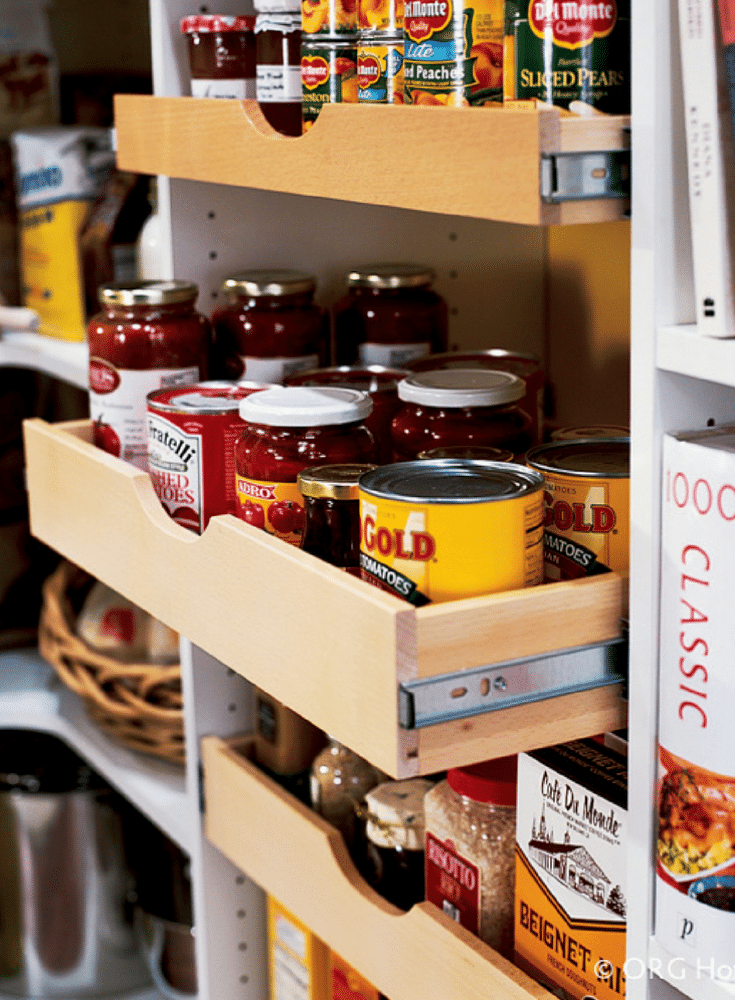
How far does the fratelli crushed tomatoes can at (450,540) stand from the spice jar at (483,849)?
0.78ft

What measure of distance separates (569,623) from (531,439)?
0.30m

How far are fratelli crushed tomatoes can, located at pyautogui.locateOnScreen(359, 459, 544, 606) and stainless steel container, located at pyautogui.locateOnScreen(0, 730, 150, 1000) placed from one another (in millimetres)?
1321

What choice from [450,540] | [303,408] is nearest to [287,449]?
[303,408]

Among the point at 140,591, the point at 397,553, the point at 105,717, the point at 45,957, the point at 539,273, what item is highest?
the point at 539,273

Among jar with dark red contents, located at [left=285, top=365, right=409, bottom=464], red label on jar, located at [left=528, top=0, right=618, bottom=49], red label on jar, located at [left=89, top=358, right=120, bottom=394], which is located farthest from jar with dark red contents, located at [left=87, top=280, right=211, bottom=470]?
red label on jar, located at [left=528, top=0, right=618, bottom=49]

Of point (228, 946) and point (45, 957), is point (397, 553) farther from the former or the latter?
point (45, 957)

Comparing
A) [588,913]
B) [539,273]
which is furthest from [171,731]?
[588,913]

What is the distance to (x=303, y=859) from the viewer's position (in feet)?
4.14

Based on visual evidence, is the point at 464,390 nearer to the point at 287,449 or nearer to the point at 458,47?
the point at 287,449

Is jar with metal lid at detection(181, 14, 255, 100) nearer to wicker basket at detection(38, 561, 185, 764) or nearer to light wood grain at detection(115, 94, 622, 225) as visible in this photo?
light wood grain at detection(115, 94, 622, 225)

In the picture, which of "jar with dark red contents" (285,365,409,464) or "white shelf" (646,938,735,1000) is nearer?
"white shelf" (646,938,735,1000)

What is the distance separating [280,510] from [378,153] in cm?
28

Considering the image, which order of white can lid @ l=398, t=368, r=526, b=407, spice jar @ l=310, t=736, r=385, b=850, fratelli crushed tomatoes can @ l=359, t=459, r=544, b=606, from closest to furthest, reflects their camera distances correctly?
fratelli crushed tomatoes can @ l=359, t=459, r=544, b=606 → white can lid @ l=398, t=368, r=526, b=407 → spice jar @ l=310, t=736, r=385, b=850

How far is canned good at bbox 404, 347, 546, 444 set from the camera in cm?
123
